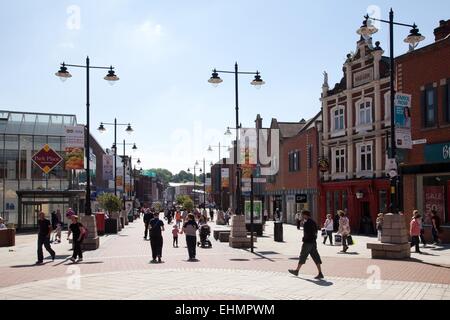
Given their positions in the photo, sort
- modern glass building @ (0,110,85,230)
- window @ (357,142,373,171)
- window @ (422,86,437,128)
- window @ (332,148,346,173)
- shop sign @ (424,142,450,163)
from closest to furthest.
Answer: shop sign @ (424,142,450,163)
window @ (422,86,437,128)
window @ (357,142,373,171)
window @ (332,148,346,173)
modern glass building @ (0,110,85,230)

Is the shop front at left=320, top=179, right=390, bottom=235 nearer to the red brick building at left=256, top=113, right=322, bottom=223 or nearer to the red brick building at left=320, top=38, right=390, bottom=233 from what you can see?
the red brick building at left=320, top=38, right=390, bottom=233

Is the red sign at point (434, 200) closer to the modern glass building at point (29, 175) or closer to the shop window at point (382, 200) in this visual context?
the shop window at point (382, 200)

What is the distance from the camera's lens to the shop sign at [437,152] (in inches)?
936

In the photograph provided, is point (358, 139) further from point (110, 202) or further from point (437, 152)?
point (110, 202)

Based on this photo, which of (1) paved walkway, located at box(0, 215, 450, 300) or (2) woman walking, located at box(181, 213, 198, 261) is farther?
(2) woman walking, located at box(181, 213, 198, 261)

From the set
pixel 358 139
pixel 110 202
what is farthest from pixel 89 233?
pixel 358 139

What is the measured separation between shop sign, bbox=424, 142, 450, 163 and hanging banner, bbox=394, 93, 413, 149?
5.68m

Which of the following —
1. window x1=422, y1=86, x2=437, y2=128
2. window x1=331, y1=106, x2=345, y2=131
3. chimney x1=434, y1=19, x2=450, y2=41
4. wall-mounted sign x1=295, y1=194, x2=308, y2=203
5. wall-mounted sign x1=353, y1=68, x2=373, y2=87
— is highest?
chimney x1=434, y1=19, x2=450, y2=41

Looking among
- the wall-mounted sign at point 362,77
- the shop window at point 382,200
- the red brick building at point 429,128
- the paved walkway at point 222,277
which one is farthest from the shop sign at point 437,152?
the wall-mounted sign at point 362,77

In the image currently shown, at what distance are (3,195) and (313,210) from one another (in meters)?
24.9

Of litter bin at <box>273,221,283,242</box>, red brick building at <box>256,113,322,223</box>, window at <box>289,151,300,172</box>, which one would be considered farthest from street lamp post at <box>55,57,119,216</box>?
window at <box>289,151,300,172</box>

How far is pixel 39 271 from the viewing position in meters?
15.0

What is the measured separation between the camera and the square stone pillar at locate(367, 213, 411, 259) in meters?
17.7
